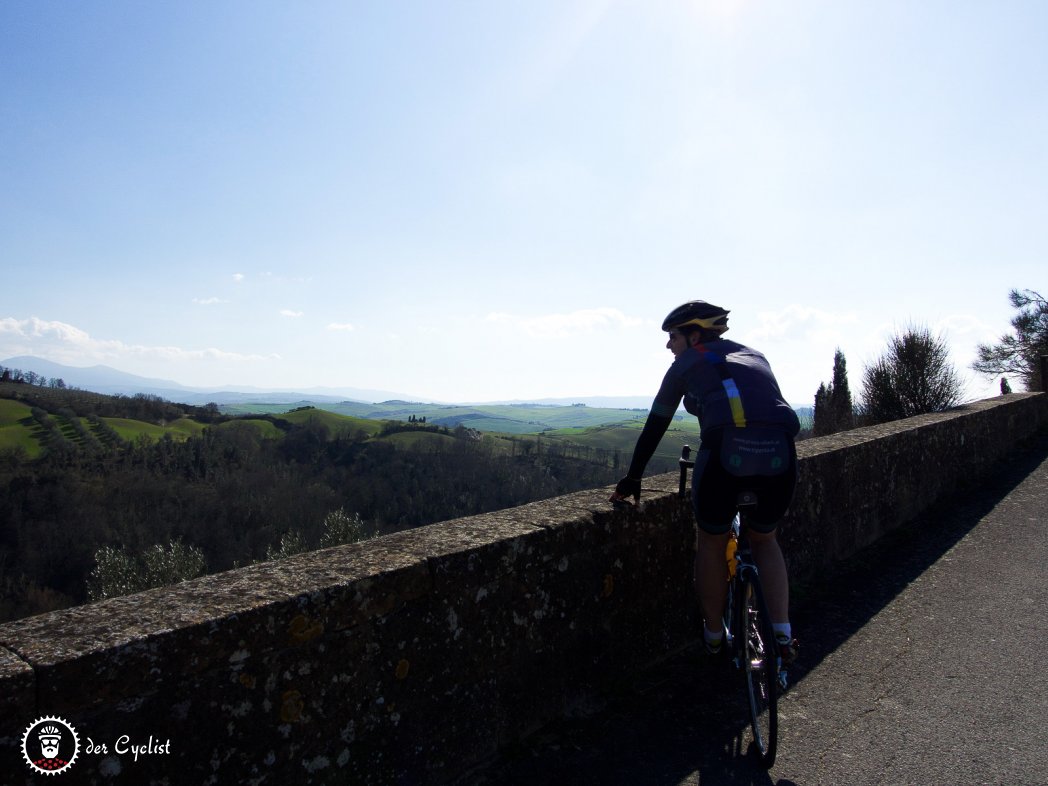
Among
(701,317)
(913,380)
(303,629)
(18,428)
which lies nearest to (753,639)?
(701,317)

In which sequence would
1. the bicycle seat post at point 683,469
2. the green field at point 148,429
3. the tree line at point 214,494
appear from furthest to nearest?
1. the green field at point 148,429
2. the tree line at point 214,494
3. the bicycle seat post at point 683,469

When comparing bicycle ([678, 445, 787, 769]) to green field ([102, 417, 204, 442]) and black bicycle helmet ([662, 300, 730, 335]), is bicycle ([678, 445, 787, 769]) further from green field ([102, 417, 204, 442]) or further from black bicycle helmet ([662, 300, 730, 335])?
green field ([102, 417, 204, 442])

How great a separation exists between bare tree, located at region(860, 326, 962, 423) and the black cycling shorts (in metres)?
15.5

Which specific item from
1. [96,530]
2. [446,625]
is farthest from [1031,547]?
[96,530]

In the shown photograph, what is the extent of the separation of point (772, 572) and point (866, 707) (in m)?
0.80

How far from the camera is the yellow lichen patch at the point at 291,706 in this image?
2.14 meters

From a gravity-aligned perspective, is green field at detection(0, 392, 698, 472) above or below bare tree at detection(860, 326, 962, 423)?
below

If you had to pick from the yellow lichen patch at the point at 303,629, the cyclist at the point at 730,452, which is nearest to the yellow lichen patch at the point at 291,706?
the yellow lichen patch at the point at 303,629

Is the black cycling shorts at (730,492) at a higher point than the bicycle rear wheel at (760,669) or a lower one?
higher

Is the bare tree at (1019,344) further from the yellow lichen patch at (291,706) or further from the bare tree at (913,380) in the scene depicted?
the yellow lichen patch at (291,706)

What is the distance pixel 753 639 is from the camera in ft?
10.2

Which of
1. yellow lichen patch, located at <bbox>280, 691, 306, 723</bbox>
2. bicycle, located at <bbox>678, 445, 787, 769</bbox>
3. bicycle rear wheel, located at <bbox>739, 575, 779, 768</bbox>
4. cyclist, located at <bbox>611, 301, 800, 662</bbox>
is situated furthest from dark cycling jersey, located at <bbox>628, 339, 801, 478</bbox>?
yellow lichen patch, located at <bbox>280, 691, 306, 723</bbox>

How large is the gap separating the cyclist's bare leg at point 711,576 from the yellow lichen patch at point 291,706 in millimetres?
1922

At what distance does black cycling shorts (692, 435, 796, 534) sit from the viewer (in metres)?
3.02
